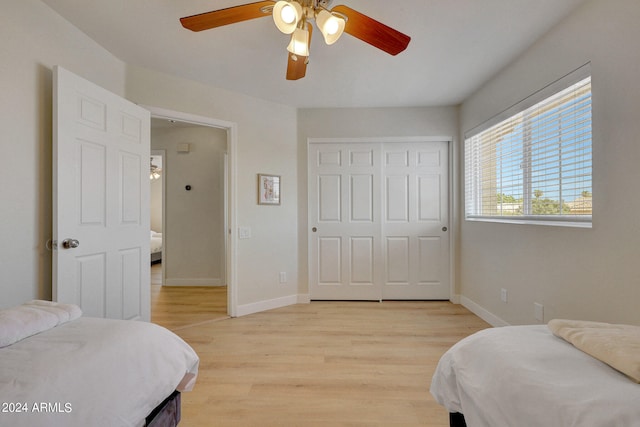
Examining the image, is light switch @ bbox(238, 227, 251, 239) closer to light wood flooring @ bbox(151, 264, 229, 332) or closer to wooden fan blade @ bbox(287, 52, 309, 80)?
light wood flooring @ bbox(151, 264, 229, 332)

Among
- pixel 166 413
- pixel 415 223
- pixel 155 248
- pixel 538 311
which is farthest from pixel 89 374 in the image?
pixel 155 248

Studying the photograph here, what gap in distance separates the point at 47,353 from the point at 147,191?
77.1 inches

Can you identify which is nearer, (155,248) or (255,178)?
(255,178)

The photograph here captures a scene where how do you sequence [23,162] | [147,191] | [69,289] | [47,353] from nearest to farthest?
[47,353]
[23,162]
[69,289]
[147,191]

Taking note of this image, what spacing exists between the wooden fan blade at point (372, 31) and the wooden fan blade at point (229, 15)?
0.34m

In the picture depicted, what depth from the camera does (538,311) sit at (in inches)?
87.4

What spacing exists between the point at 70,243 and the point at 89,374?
1449 mm

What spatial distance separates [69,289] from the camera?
1864mm

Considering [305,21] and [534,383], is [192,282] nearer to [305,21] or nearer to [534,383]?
[305,21]

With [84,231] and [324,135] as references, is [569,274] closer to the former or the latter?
[324,135]

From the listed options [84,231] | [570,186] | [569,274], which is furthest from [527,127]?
[84,231]

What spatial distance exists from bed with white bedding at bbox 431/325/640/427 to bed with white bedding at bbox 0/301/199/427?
3.35 feet

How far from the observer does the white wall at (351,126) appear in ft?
11.8

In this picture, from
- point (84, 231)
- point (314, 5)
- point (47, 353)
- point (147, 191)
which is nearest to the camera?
point (47, 353)
